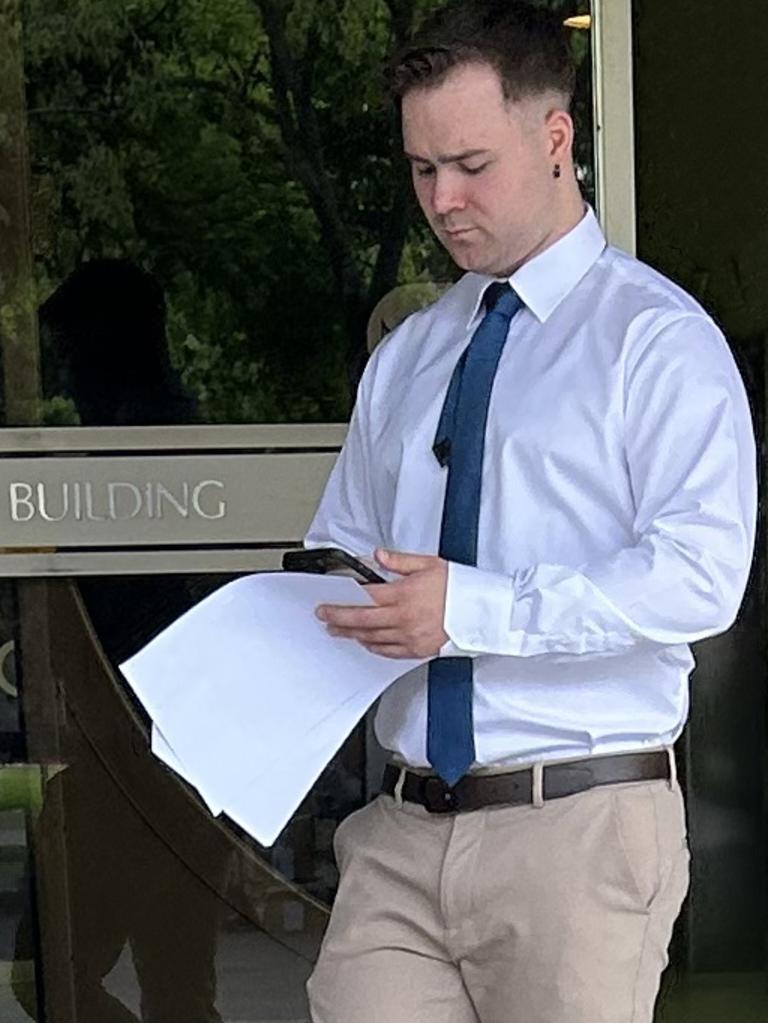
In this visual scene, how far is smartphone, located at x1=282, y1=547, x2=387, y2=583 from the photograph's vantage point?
6.19ft

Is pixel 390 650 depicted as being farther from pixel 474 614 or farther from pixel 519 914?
pixel 519 914

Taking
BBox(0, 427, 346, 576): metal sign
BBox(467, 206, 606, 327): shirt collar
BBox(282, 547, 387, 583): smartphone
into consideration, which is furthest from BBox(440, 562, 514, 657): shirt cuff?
BBox(0, 427, 346, 576): metal sign

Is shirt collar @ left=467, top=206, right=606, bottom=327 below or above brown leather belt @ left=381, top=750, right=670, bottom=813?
above

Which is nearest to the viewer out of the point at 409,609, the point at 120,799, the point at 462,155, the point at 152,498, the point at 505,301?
the point at 409,609

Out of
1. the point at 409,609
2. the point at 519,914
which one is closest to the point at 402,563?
the point at 409,609

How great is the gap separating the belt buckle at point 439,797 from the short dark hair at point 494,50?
2.45 feet

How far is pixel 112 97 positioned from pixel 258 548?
0.81m

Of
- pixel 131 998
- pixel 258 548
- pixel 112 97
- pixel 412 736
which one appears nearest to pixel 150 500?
pixel 258 548

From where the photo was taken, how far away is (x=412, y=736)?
79.0 inches

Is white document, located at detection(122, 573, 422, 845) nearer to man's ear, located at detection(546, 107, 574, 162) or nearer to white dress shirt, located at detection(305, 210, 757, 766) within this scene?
white dress shirt, located at detection(305, 210, 757, 766)

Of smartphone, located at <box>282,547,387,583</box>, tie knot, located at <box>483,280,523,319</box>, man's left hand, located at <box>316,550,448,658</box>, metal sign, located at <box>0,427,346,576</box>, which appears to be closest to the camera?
man's left hand, located at <box>316,550,448,658</box>

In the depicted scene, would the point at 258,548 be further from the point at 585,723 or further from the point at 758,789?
the point at 585,723

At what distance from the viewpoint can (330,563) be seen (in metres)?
1.95

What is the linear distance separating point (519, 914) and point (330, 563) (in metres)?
0.43
